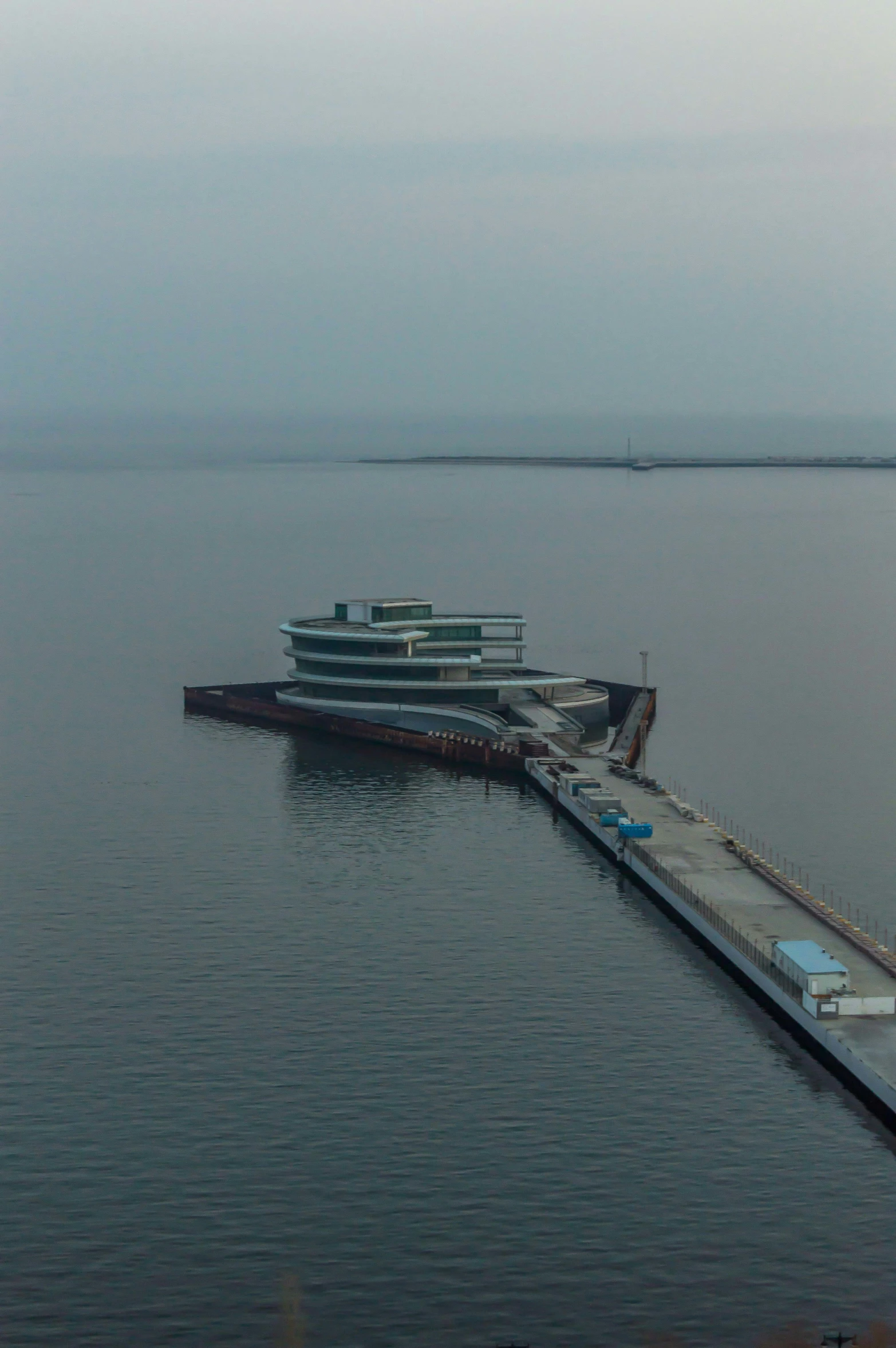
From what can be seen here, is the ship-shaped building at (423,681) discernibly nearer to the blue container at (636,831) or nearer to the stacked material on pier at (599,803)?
the stacked material on pier at (599,803)

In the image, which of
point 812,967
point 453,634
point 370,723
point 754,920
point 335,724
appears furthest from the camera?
point 453,634

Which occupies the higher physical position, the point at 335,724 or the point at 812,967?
the point at 335,724

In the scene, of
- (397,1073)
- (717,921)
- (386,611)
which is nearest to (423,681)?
(386,611)

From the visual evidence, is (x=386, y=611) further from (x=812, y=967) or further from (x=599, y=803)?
(x=812, y=967)

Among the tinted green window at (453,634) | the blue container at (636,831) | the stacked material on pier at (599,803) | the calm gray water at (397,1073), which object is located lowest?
the calm gray water at (397,1073)

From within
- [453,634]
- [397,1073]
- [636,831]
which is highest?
[453,634]

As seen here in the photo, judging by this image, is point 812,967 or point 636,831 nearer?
point 812,967

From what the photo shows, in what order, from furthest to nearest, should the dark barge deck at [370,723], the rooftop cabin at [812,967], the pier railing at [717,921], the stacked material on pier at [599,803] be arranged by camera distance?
the dark barge deck at [370,723] → the stacked material on pier at [599,803] → the pier railing at [717,921] → the rooftop cabin at [812,967]

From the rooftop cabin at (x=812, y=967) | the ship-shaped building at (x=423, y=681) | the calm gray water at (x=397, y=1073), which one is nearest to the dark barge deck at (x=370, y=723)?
the ship-shaped building at (x=423, y=681)
